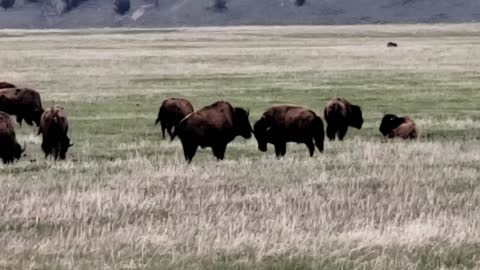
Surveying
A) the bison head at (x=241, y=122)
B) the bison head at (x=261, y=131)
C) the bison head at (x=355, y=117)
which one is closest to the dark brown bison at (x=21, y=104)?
the bison head at (x=355, y=117)

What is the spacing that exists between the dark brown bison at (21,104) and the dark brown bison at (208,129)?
9.97 m

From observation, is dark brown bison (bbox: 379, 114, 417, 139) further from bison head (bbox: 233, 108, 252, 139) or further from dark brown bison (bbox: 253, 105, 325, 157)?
bison head (bbox: 233, 108, 252, 139)

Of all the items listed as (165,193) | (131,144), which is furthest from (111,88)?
(165,193)

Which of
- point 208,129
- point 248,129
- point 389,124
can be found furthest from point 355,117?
point 208,129

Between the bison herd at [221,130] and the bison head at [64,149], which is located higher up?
the bison herd at [221,130]

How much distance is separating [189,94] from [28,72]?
1882 centimetres

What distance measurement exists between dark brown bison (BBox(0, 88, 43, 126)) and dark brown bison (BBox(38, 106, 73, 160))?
26.7 feet

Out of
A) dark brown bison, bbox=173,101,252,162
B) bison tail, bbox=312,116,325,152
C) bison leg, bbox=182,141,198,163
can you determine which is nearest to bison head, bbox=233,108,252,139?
dark brown bison, bbox=173,101,252,162

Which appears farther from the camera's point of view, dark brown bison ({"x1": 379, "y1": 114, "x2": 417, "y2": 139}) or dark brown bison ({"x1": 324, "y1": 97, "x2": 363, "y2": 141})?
dark brown bison ({"x1": 324, "y1": 97, "x2": 363, "y2": 141})

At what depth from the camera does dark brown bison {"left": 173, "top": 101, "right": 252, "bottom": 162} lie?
57.9ft

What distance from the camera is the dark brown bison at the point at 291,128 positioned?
19031 mm

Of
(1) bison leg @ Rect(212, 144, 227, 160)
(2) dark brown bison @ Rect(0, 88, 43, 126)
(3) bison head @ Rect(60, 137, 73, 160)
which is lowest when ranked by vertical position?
(2) dark brown bison @ Rect(0, 88, 43, 126)

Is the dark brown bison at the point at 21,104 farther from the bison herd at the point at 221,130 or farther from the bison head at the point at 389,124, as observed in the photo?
the bison head at the point at 389,124

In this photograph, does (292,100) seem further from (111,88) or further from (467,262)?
(467,262)
